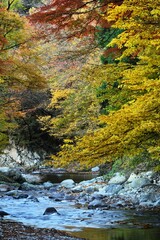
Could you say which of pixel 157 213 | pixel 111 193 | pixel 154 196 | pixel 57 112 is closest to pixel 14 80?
pixel 111 193

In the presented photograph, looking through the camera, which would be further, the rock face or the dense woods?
the rock face

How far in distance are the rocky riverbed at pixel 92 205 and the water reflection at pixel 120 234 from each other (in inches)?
12.8

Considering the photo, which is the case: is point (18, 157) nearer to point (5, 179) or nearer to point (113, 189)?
point (5, 179)

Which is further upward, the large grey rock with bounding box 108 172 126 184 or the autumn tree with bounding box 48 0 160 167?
the autumn tree with bounding box 48 0 160 167

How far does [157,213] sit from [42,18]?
4938 mm

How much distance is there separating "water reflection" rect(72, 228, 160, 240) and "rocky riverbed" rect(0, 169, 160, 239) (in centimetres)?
33

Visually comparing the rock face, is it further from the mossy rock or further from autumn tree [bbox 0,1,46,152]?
autumn tree [bbox 0,1,46,152]

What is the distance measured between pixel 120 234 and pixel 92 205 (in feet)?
10.8

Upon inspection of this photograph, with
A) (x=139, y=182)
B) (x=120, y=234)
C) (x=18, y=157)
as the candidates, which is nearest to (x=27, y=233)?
(x=120, y=234)

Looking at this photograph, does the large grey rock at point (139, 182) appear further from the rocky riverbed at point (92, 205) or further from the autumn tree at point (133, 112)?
the autumn tree at point (133, 112)

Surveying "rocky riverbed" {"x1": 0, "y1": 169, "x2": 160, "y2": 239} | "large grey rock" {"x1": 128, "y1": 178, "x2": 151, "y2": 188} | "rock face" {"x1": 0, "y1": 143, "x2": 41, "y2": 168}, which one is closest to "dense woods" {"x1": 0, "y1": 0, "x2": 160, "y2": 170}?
"rocky riverbed" {"x1": 0, "y1": 169, "x2": 160, "y2": 239}

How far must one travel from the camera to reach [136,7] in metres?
5.75

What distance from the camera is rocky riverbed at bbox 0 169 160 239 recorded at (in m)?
7.70

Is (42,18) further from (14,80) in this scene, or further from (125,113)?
(14,80)
